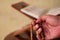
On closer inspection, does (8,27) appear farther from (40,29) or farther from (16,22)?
(40,29)

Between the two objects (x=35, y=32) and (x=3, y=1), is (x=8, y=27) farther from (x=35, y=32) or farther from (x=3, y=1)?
(x=3, y=1)

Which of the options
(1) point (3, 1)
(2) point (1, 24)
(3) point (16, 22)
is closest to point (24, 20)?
(3) point (16, 22)

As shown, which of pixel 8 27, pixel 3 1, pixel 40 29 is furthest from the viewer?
pixel 3 1

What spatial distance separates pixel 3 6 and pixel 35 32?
1.87 ft

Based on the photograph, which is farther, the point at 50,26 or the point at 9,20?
the point at 9,20

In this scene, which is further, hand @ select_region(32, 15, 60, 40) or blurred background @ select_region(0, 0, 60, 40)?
blurred background @ select_region(0, 0, 60, 40)

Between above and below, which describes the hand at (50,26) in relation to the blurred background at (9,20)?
below

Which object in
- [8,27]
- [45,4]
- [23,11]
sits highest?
[45,4]

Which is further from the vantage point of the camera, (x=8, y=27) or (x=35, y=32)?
(x=8, y=27)

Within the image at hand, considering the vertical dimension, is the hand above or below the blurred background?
below

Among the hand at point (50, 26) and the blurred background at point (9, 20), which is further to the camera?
the blurred background at point (9, 20)

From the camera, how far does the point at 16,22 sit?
3.79 ft

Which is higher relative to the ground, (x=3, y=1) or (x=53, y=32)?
(x=3, y=1)

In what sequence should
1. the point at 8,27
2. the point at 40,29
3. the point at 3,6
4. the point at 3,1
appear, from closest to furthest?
the point at 40,29, the point at 8,27, the point at 3,6, the point at 3,1
